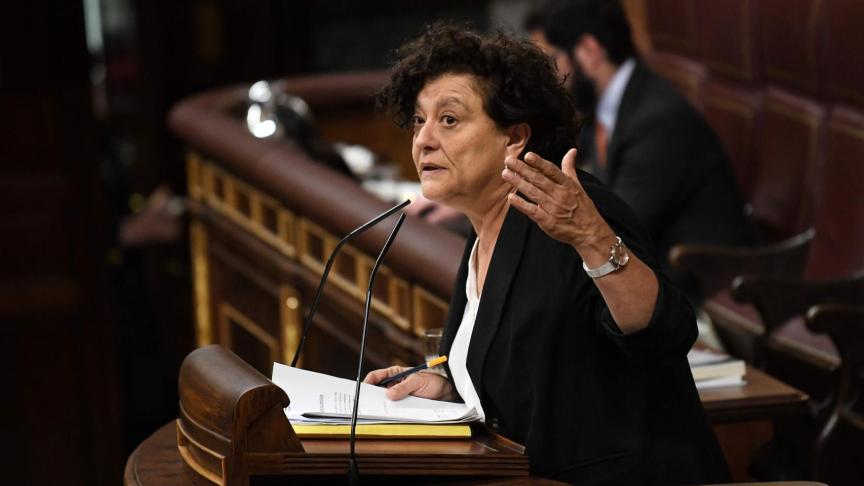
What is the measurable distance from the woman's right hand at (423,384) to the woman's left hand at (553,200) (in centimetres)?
40

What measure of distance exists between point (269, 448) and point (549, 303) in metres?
0.43

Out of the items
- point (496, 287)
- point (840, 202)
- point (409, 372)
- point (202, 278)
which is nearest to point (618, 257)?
point (496, 287)

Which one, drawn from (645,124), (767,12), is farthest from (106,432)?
(767,12)

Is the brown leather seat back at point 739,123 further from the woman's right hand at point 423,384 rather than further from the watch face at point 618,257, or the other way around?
the watch face at point 618,257

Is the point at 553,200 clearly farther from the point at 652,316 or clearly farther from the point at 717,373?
the point at 717,373

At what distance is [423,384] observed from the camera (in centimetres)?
204

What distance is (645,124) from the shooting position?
387cm

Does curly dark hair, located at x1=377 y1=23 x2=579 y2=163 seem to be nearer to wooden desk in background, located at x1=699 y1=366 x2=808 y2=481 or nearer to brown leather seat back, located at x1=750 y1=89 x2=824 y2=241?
wooden desk in background, located at x1=699 y1=366 x2=808 y2=481

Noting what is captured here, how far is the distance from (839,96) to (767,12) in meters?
0.43

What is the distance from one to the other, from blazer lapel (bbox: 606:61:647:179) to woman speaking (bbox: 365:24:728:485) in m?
1.93

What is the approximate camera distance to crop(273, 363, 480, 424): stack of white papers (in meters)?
1.83

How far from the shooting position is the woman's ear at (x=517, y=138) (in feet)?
6.42

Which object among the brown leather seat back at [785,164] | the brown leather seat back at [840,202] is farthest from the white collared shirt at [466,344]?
the brown leather seat back at [785,164]

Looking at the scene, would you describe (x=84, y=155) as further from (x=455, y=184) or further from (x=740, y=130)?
(x=455, y=184)
